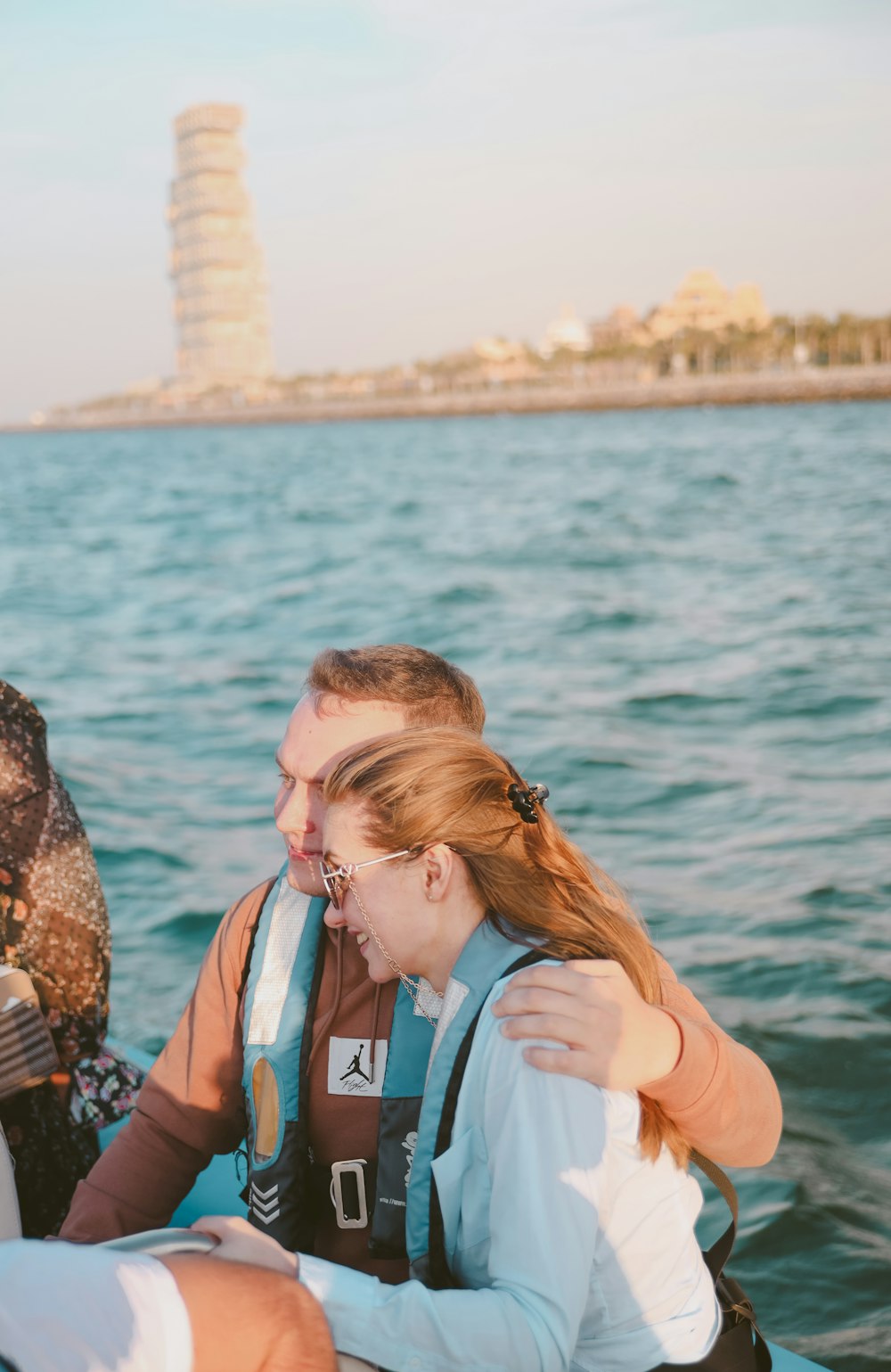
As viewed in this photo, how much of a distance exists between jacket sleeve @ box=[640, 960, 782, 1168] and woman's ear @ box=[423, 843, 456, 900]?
35 cm

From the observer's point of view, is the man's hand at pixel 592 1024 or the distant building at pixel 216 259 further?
the distant building at pixel 216 259

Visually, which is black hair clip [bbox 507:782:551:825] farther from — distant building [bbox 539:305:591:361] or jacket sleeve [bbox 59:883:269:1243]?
distant building [bbox 539:305:591:361]

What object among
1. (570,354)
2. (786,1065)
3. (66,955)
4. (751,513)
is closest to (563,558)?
(751,513)

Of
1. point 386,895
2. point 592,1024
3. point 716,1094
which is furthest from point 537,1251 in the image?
point 386,895

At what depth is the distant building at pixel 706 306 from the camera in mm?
144625

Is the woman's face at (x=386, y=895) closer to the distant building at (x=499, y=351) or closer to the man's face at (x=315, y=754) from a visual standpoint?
the man's face at (x=315, y=754)

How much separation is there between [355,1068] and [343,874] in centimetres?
39

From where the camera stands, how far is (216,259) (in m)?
164

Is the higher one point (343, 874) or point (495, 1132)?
point (343, 874)

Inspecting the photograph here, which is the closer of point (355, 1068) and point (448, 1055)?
point (448, 1055)

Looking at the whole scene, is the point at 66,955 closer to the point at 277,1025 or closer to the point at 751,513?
the point at 277,1025

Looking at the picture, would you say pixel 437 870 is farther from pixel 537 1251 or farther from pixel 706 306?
pixel 706 306

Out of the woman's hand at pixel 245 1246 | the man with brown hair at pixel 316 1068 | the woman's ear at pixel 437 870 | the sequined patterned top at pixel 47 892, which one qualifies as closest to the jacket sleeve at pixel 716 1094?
the man with brown hair at pixel 316 1068

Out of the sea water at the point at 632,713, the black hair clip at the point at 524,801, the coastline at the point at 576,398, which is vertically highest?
the coastline at the point at 576,398
